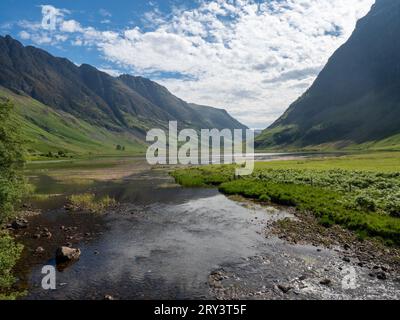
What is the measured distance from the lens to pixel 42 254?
29438 millimetres

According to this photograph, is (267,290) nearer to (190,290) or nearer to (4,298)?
(190,290)

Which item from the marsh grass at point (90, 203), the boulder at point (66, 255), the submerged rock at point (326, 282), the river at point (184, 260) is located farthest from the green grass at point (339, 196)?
the boulder at point (66, 255)

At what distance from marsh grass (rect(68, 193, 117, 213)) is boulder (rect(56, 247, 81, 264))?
19384mm

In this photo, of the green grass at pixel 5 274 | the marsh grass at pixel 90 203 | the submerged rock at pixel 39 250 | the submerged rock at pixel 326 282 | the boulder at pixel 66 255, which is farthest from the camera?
the marsh grass at pixel 90 203

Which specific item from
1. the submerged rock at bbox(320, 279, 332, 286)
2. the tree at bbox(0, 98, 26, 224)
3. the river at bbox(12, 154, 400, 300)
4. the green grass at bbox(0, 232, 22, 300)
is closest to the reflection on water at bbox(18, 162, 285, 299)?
the river at bbox(12, 154, 400, 300)

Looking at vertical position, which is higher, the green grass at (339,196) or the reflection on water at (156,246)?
the green grass at (339,196)

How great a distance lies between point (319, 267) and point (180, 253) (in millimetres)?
12337

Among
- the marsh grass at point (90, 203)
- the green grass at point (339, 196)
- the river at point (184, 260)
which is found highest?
the green grass at point (339, 196)

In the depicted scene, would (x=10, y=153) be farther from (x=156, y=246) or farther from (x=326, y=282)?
(x=326, y=282)

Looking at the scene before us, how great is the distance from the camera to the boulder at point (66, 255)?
27672 millimetres

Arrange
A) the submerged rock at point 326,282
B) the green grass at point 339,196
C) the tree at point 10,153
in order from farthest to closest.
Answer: the tree at point 10,153 < the green grass at point 339,196 < the submerged rock at point 326,282

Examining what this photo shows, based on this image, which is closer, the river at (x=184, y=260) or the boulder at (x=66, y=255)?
the river at (x=184, y=260)

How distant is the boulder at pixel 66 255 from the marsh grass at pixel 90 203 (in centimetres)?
1938

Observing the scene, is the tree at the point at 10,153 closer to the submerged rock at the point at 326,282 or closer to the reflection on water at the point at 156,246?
the reflection on water at the point at 156,246
